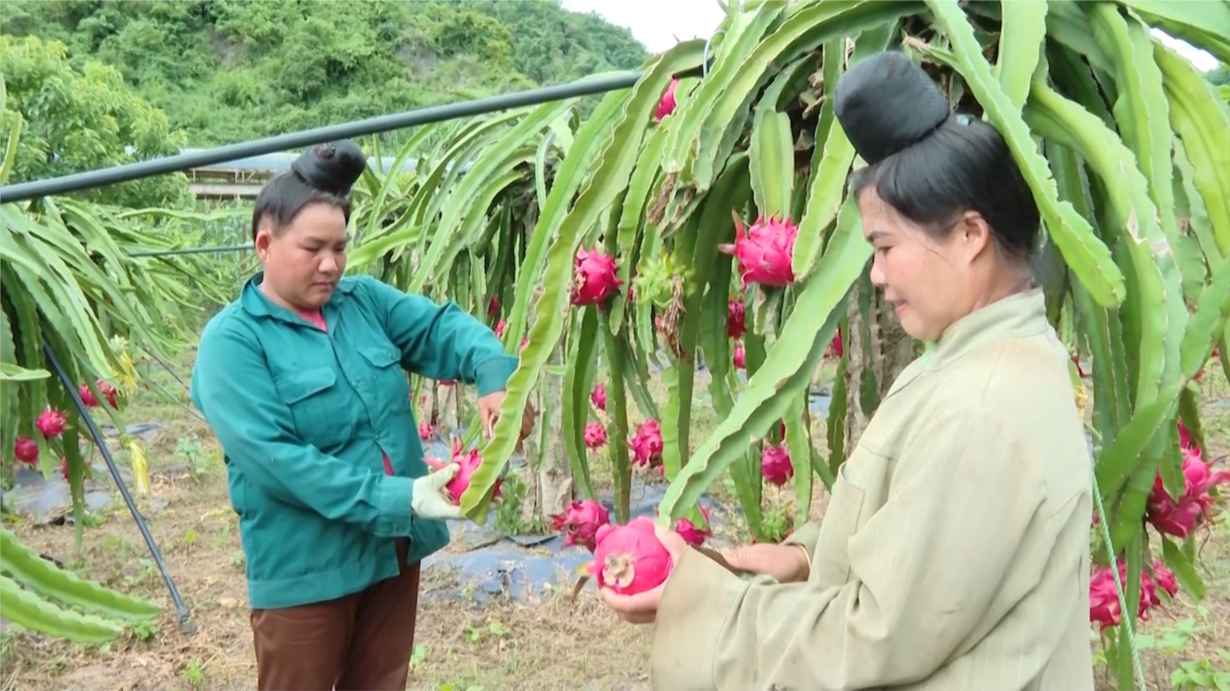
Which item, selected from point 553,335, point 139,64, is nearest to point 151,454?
point 553,335

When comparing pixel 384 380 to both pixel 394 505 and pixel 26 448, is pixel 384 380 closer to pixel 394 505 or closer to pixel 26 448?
→ pixel 394 505

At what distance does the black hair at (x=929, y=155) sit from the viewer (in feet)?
2.38

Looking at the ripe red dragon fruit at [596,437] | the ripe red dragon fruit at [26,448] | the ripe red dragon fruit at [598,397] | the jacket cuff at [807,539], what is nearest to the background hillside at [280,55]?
the ripe red dragon fruit at [26,448]

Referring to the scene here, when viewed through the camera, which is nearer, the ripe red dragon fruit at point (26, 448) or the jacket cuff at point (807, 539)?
the jacket cuff at point (807, 539)

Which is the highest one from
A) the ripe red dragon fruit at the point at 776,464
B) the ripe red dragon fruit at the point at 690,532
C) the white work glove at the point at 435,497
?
the ripe red dragon fruit at the point at 776,464

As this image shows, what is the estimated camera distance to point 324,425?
5.21 feet

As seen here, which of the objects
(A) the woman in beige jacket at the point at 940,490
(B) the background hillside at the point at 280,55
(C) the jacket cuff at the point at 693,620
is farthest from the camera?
(B) the background hillside at the point at 280,55

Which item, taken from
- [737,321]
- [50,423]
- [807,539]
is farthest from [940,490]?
[50,423]

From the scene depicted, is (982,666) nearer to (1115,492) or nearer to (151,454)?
(1115,492)

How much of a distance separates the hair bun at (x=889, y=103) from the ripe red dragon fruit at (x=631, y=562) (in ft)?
1.42

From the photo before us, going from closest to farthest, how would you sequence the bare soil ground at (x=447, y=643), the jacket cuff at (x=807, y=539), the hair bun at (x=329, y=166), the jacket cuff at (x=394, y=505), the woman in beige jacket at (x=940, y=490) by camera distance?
1. the woman in beige jacket at (x=940, y=490)
2. the jacket cuff at (x=807, y=539)
3. the jacket cuff at (x=394, y=505)
4. the hair bun at (x=329, y=166)
5. the bare soil ground at (x=447, y=643)

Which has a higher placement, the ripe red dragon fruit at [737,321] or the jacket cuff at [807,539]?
the ripe red dragon fruit at [737,321]

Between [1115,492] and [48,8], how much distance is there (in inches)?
1050

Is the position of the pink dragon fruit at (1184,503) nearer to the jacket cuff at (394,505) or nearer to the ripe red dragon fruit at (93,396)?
the jacket cuff at (394,505)
